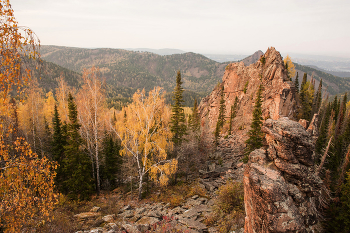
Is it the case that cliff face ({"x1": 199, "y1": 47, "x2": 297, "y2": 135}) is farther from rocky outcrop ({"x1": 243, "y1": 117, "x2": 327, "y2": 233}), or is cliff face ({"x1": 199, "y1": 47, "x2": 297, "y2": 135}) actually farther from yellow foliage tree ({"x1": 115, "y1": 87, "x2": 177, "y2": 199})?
rocky outcrop ({"x1": 243, "y1": 117, "x2": 327, "y2": 233})

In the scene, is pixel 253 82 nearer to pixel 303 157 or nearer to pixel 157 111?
pixel 157 111

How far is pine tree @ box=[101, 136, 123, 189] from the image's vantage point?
25922mm

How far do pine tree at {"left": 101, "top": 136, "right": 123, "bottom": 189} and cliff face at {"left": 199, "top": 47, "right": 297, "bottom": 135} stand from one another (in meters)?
26.6

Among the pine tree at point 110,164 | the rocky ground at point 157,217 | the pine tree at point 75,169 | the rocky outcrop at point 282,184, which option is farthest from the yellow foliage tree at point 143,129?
the rocky outcrop at point 282,184

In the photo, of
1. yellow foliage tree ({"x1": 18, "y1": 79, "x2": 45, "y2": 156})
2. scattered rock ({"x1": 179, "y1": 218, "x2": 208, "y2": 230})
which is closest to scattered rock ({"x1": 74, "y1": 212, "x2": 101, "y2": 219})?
scattered rock ({"x1": 179, "y1": 218, "x2": 208, "y2": 230})

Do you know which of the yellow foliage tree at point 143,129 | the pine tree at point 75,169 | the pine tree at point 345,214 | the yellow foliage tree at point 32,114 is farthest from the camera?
the yellow foliage tree at point 32,114

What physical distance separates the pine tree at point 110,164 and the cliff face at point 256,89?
87.4 ft

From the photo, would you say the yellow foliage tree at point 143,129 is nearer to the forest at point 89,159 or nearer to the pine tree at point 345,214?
the forest at point 89,159

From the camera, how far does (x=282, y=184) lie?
7434 millimetres

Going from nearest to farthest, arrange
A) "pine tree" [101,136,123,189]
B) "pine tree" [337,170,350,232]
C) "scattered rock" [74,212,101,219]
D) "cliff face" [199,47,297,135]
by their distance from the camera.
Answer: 1. "pine tree" [337,170,350,232]
2. "scattered rock" [74,212,101,219]
3. "pine tree" [101,136,123,189]
4. "cliff face" [199,47,297,135]

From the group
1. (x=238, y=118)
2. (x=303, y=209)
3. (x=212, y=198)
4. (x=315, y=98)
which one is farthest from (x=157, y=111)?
(x=315, y=98)

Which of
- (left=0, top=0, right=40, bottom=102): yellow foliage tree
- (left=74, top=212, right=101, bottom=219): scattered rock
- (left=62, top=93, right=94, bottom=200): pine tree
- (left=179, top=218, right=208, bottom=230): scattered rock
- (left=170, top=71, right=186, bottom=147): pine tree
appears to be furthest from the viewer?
(left=170, top=71, right=186, bottom=147): pine tree

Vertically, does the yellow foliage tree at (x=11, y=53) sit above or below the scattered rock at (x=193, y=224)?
above

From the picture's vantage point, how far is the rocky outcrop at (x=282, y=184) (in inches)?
275
